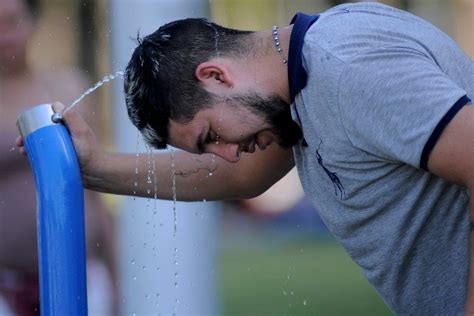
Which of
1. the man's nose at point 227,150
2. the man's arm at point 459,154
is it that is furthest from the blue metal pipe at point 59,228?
the man's arm at point 459,154

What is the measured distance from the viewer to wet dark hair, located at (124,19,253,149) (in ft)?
7.98

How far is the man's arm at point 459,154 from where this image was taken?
7.04ft

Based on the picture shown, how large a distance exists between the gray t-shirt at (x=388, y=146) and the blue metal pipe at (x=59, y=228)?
1.70 ft

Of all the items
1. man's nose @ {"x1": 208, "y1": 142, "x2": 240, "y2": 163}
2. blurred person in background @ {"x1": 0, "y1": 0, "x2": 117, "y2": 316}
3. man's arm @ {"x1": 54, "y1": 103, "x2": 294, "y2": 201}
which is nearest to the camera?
man's nose @ {"x1": 208, "y1": 142, "x2": 240, "y2": 163}

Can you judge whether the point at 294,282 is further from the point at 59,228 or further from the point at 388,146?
the point at 388,146

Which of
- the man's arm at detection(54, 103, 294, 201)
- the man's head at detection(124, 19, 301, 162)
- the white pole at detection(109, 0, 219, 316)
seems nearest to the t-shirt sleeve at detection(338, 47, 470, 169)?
the man's head at detection(124, 19, 301, 162)

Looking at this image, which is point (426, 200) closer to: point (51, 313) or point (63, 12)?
point (51, 313)

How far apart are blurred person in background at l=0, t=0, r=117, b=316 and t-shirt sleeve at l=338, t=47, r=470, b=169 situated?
189cm

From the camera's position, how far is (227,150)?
99.3 inches

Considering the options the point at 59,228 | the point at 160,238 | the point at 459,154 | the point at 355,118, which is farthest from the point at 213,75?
the point at 160,238

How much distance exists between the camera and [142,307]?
362 cm

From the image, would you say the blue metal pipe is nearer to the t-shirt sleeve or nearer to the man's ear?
the man's ear

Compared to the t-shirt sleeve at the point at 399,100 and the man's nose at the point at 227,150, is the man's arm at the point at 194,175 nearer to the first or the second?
the man's nose at the point at 227,150

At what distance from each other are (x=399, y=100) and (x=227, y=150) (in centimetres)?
48
